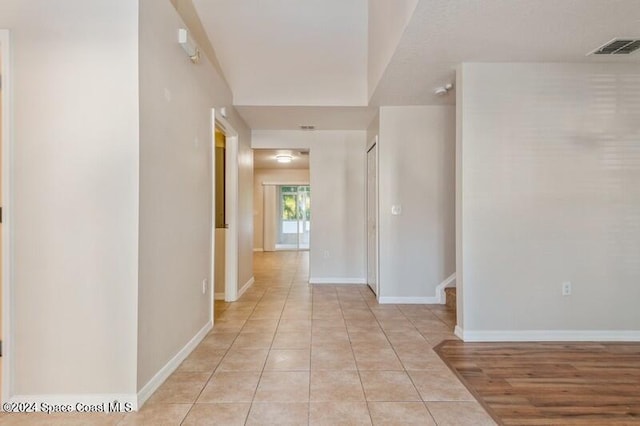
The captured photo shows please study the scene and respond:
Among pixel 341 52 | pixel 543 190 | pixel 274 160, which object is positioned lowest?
pixel 543 190

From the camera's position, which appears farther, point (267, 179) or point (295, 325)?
point (267, 179)

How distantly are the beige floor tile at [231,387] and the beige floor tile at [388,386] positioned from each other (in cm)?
71

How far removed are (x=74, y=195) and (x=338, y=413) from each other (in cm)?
189

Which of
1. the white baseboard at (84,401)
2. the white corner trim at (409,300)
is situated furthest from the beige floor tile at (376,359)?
the white corner trim at (409,300)

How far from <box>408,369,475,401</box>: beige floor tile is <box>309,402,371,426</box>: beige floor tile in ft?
1.36

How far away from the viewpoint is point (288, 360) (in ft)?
9.12

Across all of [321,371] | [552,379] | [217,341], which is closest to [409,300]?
[552,379]

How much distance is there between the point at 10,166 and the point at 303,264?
6.45 m

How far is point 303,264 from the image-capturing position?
822 cm

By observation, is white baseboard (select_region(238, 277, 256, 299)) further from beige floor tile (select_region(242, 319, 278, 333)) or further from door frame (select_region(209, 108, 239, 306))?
beige floor tile (select_region(242, 319, 278, 333))

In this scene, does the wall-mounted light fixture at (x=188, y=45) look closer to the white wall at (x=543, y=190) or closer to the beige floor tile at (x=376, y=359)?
the white wall at (x=543, y=190)

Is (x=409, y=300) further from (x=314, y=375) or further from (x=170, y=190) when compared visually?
(x=170, y=190)

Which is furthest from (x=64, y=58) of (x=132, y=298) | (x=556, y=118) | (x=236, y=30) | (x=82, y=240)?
(x=556, y=118)

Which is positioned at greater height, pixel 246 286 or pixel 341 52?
pixel 341 52
